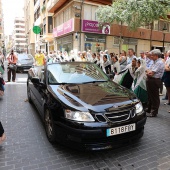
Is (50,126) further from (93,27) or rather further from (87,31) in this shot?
(93,27)

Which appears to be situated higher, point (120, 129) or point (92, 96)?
point (92, 96)

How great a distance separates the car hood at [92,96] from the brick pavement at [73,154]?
Result: 83cm

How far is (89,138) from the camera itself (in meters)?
3.04

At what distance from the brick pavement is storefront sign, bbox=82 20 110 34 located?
637 inches

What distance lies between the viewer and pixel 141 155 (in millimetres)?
3359

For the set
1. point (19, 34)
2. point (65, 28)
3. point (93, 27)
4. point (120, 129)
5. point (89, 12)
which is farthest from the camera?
point (19, 34)

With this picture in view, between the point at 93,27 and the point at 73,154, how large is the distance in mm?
18042

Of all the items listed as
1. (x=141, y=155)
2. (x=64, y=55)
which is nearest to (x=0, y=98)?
(x=141, y=155)

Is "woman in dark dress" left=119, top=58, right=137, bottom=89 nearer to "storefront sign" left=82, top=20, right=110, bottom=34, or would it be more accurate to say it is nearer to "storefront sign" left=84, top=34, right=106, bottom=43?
"storefront sign" left=82, top=20, right=110, bottom=34

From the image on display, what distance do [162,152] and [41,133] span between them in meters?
2.41

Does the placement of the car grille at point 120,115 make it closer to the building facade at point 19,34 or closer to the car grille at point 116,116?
the car grille at point 116,116

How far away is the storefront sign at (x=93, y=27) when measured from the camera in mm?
19406

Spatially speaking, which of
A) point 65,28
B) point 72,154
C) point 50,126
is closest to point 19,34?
point 65,28

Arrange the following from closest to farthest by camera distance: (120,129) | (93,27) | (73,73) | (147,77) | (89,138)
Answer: (89,138)
(120,129)
(73,73)
(147,77)
(93,27)
